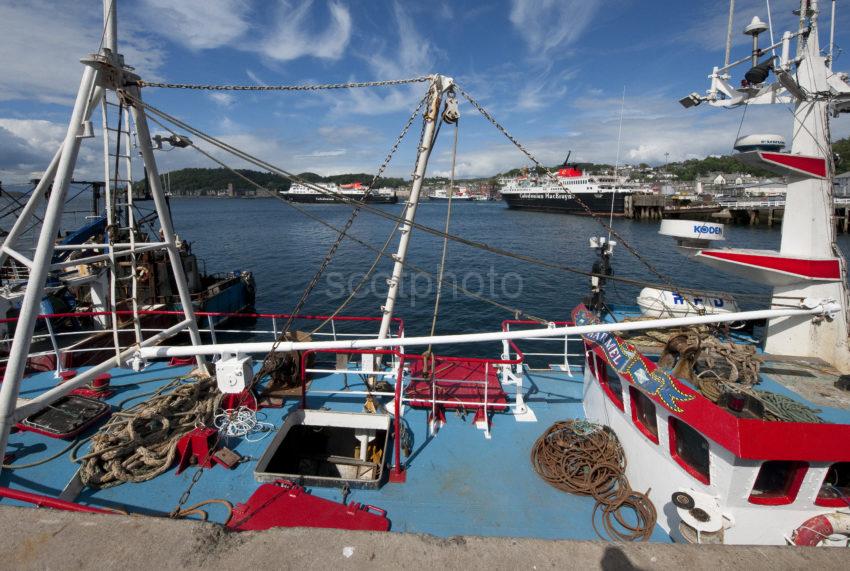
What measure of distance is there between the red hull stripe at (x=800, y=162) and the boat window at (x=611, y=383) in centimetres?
620

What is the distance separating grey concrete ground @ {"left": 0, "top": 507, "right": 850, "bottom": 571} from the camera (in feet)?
8.14

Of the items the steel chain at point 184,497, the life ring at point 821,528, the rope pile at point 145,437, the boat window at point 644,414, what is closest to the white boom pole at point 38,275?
the rope pile at point 145,437

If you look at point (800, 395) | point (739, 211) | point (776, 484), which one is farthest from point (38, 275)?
point (739, 211)

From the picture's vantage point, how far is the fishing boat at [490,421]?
4895 mm

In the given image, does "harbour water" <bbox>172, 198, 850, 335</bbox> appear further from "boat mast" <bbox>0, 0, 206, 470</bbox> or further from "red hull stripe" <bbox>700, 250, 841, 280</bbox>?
"boat mast" <bbox>0, 0, 206, 470</bbox>

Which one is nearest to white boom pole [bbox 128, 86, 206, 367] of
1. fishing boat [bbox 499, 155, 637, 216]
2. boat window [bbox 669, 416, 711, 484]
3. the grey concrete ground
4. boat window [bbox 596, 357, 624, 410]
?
the grey concrete ground

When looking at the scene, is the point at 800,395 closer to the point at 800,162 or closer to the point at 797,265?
the point at 797,265

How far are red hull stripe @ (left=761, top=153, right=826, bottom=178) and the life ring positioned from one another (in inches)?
287

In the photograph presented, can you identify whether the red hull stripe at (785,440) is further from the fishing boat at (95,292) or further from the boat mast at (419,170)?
the fishing boat at (95,292)

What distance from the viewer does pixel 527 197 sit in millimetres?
113750

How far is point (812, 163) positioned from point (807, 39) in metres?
2.68

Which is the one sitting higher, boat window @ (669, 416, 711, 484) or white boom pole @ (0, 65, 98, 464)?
white boom pole @ (0, 65, 98, 464)

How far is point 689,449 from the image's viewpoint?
5316mm

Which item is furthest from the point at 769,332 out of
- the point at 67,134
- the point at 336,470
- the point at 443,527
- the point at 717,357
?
the point at 67,134
